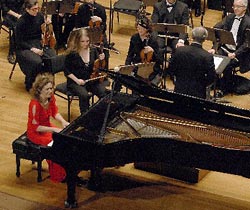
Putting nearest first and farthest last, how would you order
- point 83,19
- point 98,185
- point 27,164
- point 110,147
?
point 110,147 < point 98,185 < point 27,164 < point 83,19

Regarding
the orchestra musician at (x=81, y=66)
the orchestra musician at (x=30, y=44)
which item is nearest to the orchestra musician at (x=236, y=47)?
the orchestra musician at (x=81, y=66)

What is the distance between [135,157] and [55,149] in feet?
2.65

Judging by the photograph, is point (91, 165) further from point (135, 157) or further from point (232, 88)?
point (232, 88)

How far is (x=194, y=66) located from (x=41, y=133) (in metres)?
2.14

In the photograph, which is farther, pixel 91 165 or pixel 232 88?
pixel 232 88

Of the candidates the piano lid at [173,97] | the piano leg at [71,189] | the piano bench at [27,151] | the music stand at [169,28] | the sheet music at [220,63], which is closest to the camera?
the piano leg at [71,189]

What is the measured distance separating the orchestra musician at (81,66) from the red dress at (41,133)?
3.84 feet

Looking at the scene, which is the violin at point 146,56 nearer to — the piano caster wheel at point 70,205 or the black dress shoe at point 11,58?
the piano caster wheel at point 70,205

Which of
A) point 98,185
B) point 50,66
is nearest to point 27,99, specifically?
point 50,66

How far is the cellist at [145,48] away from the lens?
8781 millimetres

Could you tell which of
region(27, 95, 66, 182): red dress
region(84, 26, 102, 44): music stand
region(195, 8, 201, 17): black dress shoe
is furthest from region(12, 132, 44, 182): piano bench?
region(195, 8, 201, 17): black dress shoe

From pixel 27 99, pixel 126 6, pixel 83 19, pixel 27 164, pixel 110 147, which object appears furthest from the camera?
pixel 126 6

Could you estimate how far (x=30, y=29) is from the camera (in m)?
9.61

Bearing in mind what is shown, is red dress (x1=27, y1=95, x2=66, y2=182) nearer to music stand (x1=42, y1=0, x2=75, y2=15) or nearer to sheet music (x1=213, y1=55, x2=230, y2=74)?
sheet music (x1=213, y1=55, x2=230, y2=74)
